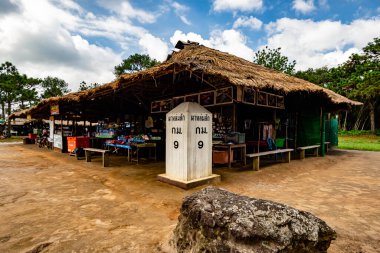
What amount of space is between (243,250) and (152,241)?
1400mm

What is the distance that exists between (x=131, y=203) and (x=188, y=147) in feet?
5.41

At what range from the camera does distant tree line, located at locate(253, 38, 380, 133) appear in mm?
20219

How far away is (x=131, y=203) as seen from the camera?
4.14 metres

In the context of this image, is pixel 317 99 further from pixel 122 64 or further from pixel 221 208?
pixel 122 64

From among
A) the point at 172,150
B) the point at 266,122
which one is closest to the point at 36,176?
the point at 172,150

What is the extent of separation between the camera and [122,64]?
37594 millimetres

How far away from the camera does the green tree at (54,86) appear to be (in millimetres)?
39406

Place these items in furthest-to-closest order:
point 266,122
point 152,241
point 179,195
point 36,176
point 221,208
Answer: point 266,122 → point 36,176 → point 179,195 → point 152,241 → point 221,208

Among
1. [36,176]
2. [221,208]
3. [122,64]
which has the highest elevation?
[122,64]

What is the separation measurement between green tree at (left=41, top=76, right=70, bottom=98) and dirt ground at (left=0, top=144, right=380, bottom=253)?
37.8 m

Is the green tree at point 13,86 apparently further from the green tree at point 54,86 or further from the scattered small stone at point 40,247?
the scattered small stone at point 40,247

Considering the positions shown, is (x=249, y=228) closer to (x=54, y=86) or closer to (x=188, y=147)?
(x=188, y=147)

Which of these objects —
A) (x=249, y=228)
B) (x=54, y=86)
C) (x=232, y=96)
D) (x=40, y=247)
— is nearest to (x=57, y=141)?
(x=232, y=96)

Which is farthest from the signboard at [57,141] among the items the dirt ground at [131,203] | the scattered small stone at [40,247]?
the scattered small stone at [40,247]
